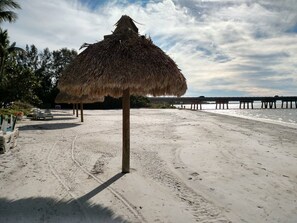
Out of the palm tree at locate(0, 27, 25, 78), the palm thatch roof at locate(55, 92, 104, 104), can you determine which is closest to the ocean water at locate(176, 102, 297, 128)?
the palm thatch roof at locate(55, 92, 104, 104)

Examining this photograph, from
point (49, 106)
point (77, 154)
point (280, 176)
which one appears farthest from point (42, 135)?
point (49, 106)

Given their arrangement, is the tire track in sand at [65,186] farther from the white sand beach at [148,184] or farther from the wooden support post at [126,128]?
the wooden support post at [126,128]

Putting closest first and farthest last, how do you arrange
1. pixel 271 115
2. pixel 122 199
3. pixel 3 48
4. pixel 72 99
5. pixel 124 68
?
pixel 122 199 < pixel 124 68 < pixel 72 99 < pixel 3 48 < pixel 271 115

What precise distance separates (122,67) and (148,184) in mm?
2426

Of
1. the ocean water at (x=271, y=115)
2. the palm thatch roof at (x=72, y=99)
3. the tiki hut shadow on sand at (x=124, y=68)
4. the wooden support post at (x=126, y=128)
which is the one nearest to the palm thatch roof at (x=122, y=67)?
the tiki hut shadow on sand at (x=124, y=68)

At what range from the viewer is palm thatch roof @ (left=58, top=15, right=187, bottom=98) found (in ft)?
18.4

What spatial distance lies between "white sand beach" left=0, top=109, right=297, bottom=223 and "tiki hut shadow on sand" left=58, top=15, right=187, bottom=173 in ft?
3.59

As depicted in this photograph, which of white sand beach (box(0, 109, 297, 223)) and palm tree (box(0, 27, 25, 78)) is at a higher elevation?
palm tree (box(0, 27, 25, 78))

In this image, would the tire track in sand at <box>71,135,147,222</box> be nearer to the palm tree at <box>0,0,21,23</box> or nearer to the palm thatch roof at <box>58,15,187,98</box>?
the palm thatch roof at <box>58,15,187,98</box>

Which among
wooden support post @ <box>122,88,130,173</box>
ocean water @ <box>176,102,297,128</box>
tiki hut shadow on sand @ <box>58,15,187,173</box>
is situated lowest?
ocean water @ <box>176,102,297,128</box>

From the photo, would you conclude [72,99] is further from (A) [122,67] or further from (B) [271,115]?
(B) [271,115]

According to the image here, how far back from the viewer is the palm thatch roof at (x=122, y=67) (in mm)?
5594

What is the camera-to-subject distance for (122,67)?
5.59 metres

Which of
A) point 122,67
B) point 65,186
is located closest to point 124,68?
point 122,67
